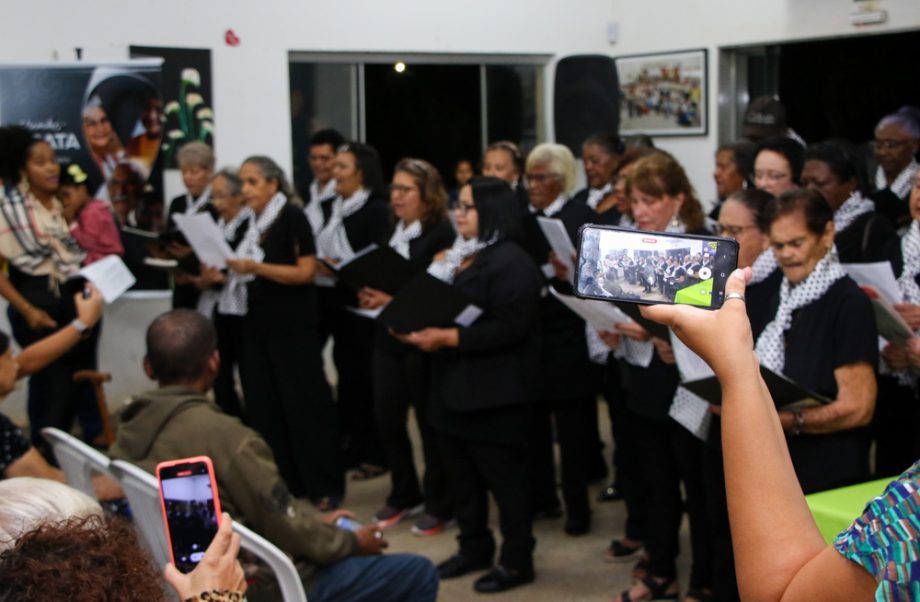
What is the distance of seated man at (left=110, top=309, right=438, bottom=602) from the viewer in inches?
112

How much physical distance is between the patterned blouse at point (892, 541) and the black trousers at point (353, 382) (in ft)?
15.5

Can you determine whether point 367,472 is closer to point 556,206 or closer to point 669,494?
point 556,206

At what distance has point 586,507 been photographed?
4879 mm

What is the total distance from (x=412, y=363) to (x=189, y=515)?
2.71 meters

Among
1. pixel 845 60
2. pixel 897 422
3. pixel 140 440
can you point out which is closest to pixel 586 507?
pixel 897 422

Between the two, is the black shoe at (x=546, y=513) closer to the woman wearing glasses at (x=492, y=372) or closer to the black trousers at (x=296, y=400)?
the woman wearing glasses at (x=492, y=372)


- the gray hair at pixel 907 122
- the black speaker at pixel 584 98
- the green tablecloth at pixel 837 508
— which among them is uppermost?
the black speaker at pixel 584 98

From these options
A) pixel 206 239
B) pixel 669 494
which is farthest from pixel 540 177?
pixel 669 494

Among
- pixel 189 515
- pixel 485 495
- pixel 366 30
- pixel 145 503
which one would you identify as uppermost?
pixel 366 30

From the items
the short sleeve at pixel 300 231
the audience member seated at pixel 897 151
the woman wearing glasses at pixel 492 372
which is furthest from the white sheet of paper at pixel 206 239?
the audience member seated at pixel 897 151

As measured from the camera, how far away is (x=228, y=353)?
562 cm

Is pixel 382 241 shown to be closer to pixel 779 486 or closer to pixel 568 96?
pixel 568 96

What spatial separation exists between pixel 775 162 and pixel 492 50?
4203mm

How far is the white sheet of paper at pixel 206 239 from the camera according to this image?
16.8 feet
